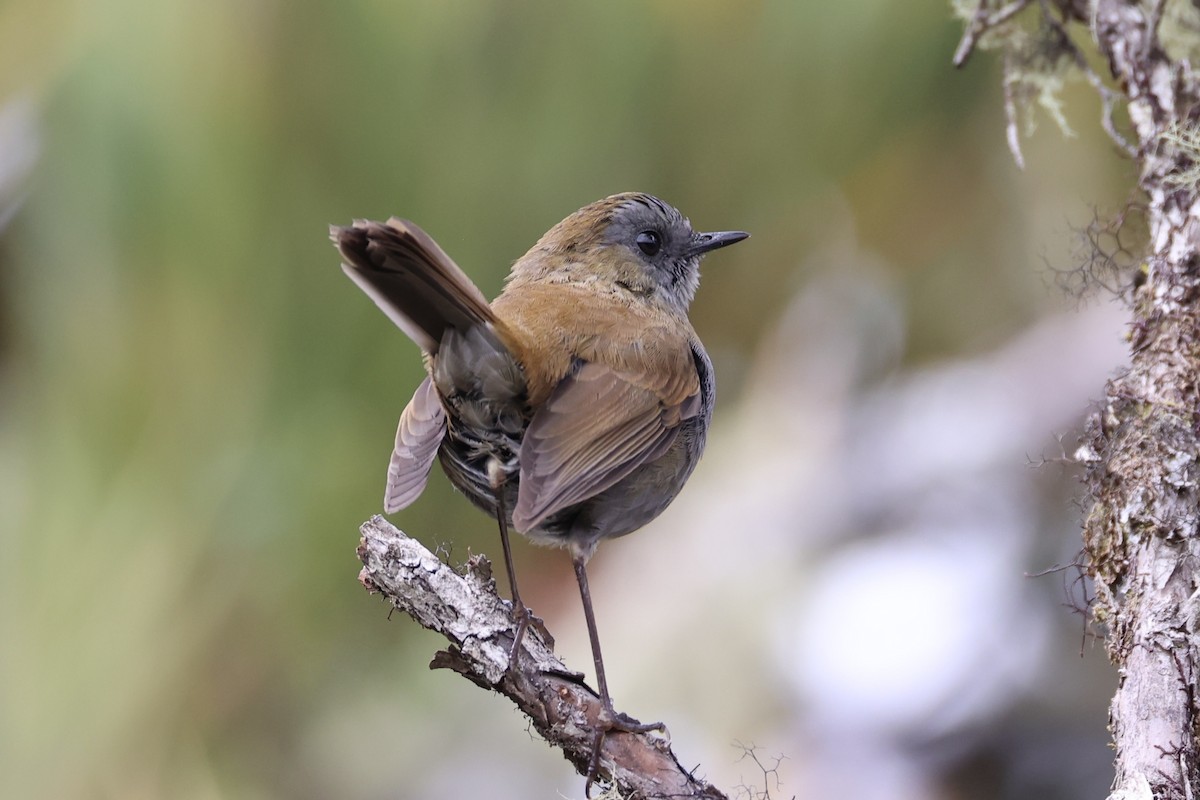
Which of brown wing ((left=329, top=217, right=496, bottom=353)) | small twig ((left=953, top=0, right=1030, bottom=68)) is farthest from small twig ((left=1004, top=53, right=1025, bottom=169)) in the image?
brown wing ((left=329, top=217, right=496, bottom=353))

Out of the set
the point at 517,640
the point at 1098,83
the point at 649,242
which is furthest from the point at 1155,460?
the point at 649,242

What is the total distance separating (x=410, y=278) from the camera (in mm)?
2229

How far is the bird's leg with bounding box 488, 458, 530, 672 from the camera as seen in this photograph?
6.54 ft

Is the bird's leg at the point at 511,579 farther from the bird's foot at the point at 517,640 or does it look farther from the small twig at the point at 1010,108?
the small twig at the point at 1010,108

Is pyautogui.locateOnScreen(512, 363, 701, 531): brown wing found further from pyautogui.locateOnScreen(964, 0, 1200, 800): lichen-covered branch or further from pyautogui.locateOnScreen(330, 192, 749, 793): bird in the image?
pyautogui.locateOnScreen(964, 0, 1200, 800): lichen-covered branch

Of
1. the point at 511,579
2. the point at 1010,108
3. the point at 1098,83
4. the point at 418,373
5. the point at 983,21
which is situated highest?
the point at 983,21

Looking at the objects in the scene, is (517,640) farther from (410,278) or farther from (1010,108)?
(1010,108)

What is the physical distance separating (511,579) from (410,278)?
0.67m

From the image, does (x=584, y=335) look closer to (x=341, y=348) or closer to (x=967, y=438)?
(x=341, y=348)

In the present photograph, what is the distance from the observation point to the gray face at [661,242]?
10.5ft

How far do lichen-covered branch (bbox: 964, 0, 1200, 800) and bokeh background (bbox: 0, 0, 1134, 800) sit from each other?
622 mm

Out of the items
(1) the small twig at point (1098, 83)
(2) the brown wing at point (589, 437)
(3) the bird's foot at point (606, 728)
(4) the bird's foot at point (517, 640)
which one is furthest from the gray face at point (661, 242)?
(3) the bird's foot at point (606, 728)

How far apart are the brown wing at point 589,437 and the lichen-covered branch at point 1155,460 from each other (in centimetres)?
94

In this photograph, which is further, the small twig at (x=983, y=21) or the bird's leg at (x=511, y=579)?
the small twig at (x=983, y=21)
